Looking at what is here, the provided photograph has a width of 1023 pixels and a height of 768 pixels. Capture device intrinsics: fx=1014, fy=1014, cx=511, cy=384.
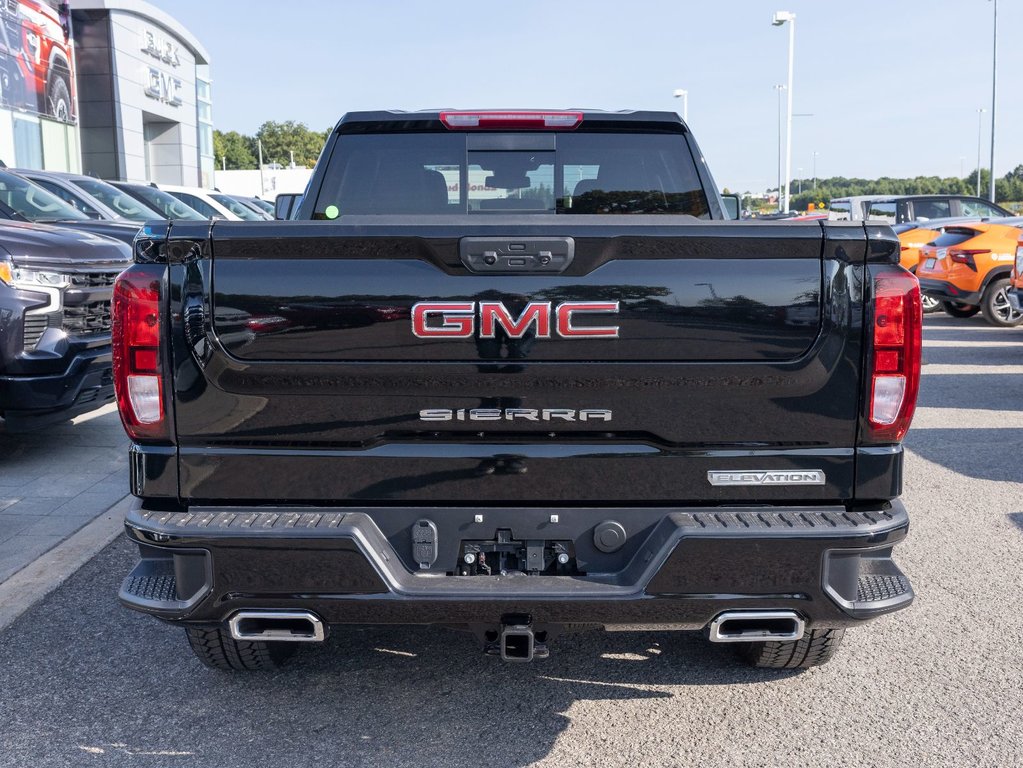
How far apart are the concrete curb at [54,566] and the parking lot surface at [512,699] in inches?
2.6

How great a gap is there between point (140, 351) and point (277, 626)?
0.89 m

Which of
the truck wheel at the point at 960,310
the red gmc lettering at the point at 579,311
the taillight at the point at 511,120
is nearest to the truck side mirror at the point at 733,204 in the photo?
the taillight at the point at 511,120

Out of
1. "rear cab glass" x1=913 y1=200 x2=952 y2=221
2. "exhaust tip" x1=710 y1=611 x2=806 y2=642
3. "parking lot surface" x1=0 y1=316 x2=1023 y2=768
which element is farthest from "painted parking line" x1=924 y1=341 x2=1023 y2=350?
"exhaust tip" x1=710 y1=611 x2=806 y2=642

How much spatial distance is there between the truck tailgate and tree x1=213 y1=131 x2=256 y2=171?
4709 inches

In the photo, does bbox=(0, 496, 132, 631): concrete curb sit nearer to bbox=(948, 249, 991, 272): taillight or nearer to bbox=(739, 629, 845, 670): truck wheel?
bbox=(739, 629, 845, 670): truck wheel

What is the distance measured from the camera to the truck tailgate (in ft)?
9.01

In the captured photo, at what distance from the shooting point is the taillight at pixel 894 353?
9.04ft

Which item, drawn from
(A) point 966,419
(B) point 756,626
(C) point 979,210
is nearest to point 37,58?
(C) point 979,210

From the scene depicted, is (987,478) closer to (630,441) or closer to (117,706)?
(630,441)

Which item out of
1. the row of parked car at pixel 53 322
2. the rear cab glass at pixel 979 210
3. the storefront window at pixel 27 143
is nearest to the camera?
the row of parked car at pixel 53 322

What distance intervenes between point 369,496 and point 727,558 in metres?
1.01

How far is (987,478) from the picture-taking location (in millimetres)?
6527

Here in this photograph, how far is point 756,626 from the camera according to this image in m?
2.95

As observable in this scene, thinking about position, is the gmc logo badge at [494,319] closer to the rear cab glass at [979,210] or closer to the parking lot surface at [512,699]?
the parking lot surface at [512,699]
